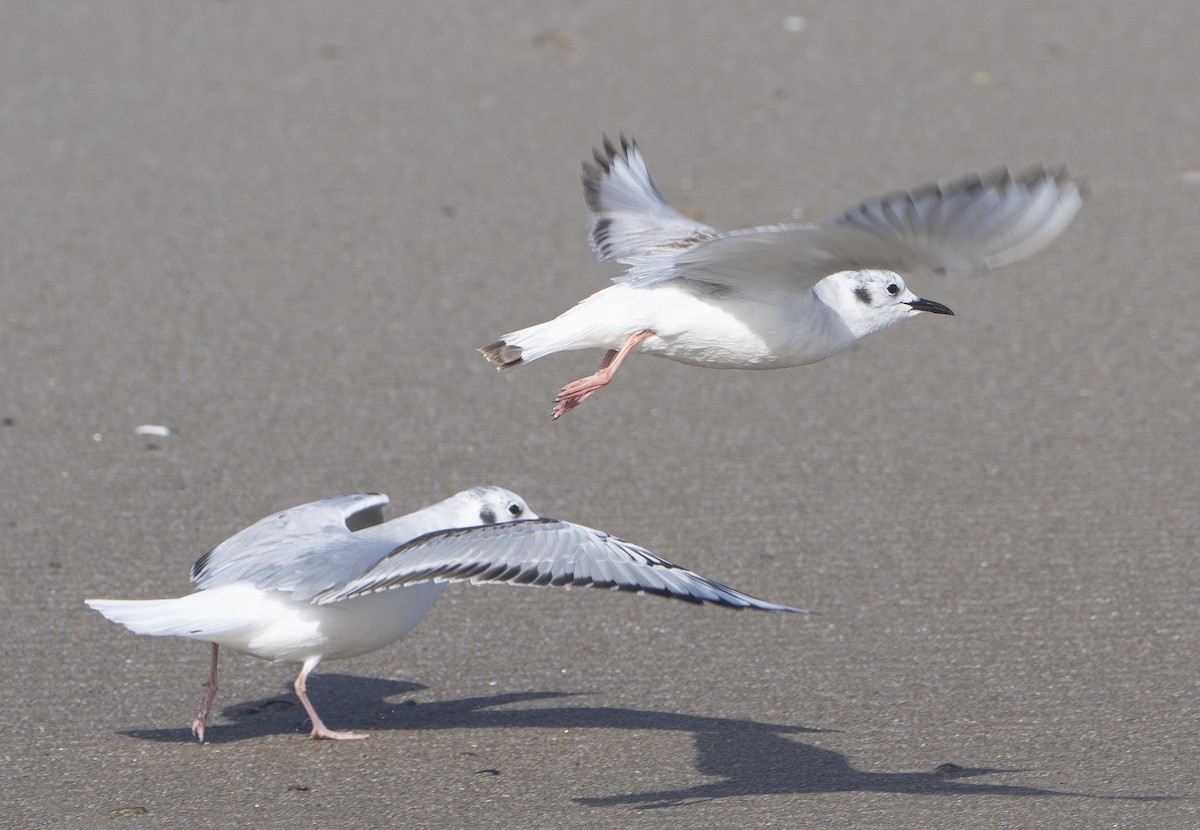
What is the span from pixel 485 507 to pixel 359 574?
0.74 metres

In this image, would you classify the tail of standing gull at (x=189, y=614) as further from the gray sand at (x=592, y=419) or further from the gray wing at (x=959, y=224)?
the gray wing at (x=959, y=224)

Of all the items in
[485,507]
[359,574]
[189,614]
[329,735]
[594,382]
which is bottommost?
[329,735]

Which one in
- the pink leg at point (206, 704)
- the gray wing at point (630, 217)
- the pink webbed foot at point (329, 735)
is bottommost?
the pink webbed foot at point (329, 735)

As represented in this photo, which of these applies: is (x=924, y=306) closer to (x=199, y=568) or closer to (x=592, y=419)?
(x=199, y=568)

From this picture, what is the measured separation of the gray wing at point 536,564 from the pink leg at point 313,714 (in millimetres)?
499

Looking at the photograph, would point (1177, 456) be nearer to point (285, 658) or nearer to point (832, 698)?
point (832, 698)

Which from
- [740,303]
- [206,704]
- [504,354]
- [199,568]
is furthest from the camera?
[199,568]

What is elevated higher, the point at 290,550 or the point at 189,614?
the point at 290,550

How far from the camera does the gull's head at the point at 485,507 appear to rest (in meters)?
5.93

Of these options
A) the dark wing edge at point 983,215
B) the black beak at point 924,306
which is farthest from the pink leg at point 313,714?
the dark wing edge at point 983,215

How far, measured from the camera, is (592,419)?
8.06 m

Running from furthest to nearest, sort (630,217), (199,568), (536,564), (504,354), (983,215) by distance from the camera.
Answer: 1. (630,217)
2. (199,568)
3. (504,354)
4. (536,564)
5. (983,215)

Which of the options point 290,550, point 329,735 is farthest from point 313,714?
point 290,550

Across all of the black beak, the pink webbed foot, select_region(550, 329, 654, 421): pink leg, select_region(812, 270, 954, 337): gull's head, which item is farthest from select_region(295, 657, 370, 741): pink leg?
the black beak
